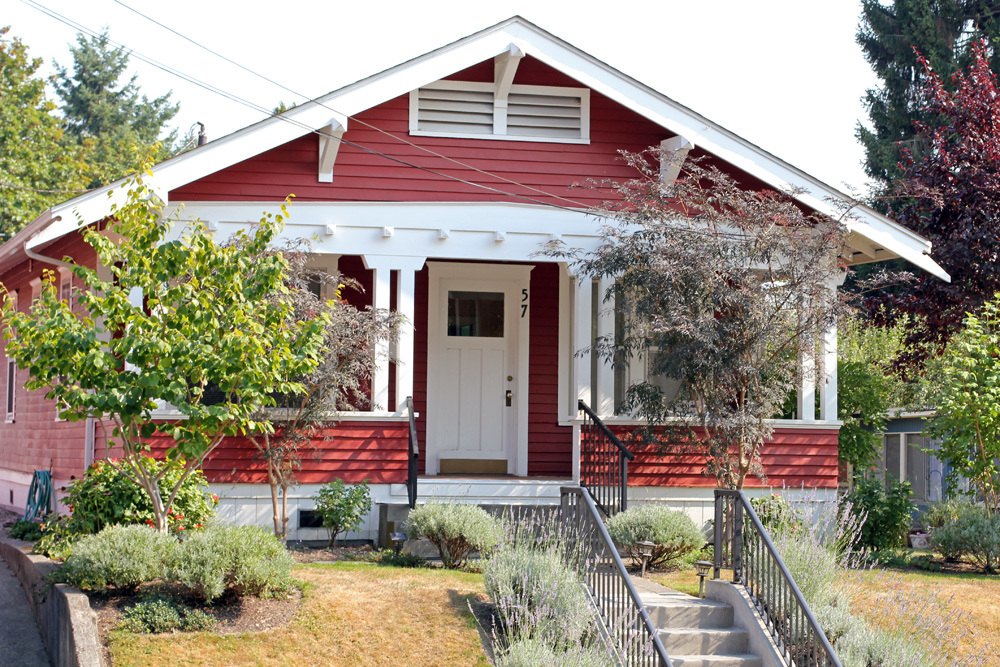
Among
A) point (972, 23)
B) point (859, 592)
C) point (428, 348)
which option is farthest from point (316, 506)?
point (972, 23)

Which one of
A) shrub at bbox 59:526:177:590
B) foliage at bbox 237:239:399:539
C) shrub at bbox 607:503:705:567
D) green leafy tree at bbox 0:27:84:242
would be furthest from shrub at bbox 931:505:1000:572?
green leafy tree at bbox 0:27:84:242

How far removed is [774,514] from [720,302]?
2.23 metres

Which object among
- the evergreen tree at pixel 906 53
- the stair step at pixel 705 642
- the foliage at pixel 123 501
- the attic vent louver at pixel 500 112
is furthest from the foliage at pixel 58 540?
the evergreen tree at pixel 906 53

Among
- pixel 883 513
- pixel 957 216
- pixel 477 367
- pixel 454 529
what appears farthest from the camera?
pixel 957 216

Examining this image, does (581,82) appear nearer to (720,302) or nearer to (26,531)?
(720,302)

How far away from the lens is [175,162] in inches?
386

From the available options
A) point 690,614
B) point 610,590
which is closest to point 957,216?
point 690,614

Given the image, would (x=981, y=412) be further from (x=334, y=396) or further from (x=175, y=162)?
(x=175, y=162)

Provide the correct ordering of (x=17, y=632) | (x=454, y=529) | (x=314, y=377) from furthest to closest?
(x=314, y=377) < (x=454, y=529) < (x=17, y=632)

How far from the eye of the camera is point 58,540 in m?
8.71

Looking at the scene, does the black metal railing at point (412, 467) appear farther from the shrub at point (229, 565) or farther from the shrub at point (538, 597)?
the shrub at point (229, 565)

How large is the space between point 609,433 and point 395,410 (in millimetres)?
2430

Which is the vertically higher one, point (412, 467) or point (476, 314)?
point (476, 314)

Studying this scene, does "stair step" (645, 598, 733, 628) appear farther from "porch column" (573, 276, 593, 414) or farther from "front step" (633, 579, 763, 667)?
"porch column" (573, 276, 593, 414)
